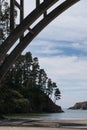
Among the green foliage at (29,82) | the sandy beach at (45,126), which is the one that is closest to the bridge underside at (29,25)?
the sandy beach at (45,126)

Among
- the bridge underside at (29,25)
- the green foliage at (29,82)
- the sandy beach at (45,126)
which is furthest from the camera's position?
the green foliage at (29,82)

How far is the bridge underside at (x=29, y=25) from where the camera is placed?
2042 centimetres

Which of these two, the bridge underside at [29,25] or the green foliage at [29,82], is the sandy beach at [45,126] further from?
the green foliage at [29,82]

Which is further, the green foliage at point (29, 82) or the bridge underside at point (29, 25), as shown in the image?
the green foliage at point (29, 82)

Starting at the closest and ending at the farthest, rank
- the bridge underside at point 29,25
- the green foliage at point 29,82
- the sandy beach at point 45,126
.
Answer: the bridge underside at point 29,25, the sandy beach at point 45,126, the green foliage at point 29,82

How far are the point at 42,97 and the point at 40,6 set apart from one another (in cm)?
8868

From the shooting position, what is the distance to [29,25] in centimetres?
2100

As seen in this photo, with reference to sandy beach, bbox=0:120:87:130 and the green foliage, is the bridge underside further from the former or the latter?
the green foliage

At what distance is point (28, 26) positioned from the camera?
826 inches

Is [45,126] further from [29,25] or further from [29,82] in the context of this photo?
[29,82]

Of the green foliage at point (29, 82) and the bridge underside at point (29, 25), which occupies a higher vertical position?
the green foliage at point (29, 82)

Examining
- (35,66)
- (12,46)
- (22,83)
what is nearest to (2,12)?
(12,46)

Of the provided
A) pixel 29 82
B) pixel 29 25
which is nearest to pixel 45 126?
pixel 29 25

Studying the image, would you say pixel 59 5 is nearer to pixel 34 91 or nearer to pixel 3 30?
pixel 3 30
